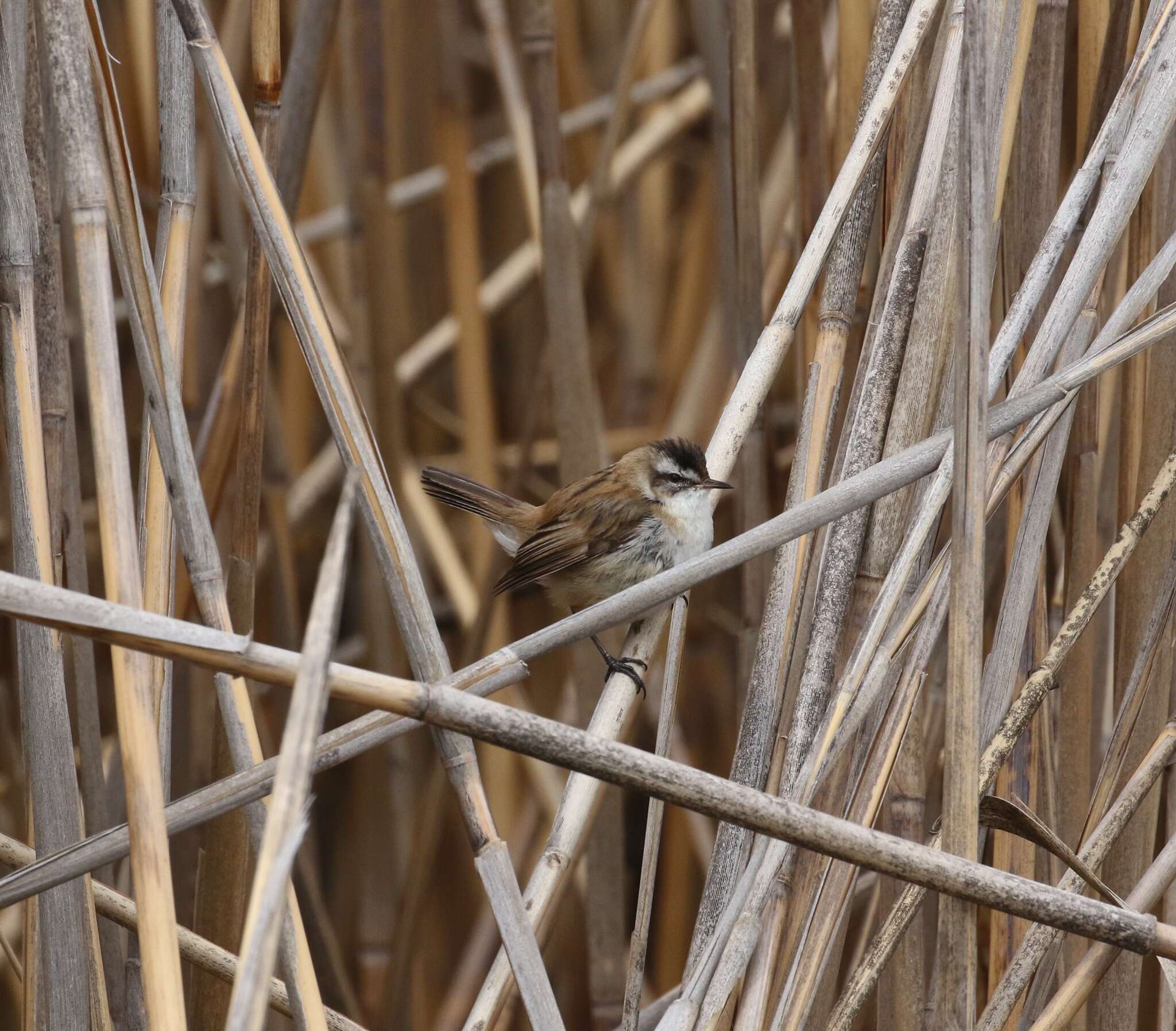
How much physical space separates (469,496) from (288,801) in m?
1.95

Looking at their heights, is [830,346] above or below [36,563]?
above

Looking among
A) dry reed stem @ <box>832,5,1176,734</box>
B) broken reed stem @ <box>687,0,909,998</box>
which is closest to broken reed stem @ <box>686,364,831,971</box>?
broken reed stem @ <box>687,0,909,998</box>

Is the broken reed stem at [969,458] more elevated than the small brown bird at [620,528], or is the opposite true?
the broken reed stem at [969,458]

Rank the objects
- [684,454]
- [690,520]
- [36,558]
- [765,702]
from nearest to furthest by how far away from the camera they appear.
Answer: [36,558] → [765,702] → [684,454] → [690,520]

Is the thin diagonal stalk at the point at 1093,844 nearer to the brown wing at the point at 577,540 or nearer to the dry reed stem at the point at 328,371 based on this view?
the dry reed stem at the point at 328,371

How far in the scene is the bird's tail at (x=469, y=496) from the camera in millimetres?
2785

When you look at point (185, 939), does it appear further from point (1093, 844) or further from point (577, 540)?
point (577, 540)

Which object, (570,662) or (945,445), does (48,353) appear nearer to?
(945,445)

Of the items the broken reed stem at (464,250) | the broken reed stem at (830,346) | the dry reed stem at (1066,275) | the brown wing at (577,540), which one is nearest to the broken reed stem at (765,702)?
the broken reed stem at (830,346)

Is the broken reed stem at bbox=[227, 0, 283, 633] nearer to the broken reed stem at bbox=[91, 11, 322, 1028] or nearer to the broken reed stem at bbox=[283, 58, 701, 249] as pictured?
the broken reed stem at bbox=[91, 11, 322, 1028]

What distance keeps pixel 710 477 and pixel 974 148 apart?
818mm

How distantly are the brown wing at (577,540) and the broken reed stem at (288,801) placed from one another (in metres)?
1.66

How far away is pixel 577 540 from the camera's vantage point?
262 cm

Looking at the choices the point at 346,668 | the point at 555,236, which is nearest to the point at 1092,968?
the point at 346,668
